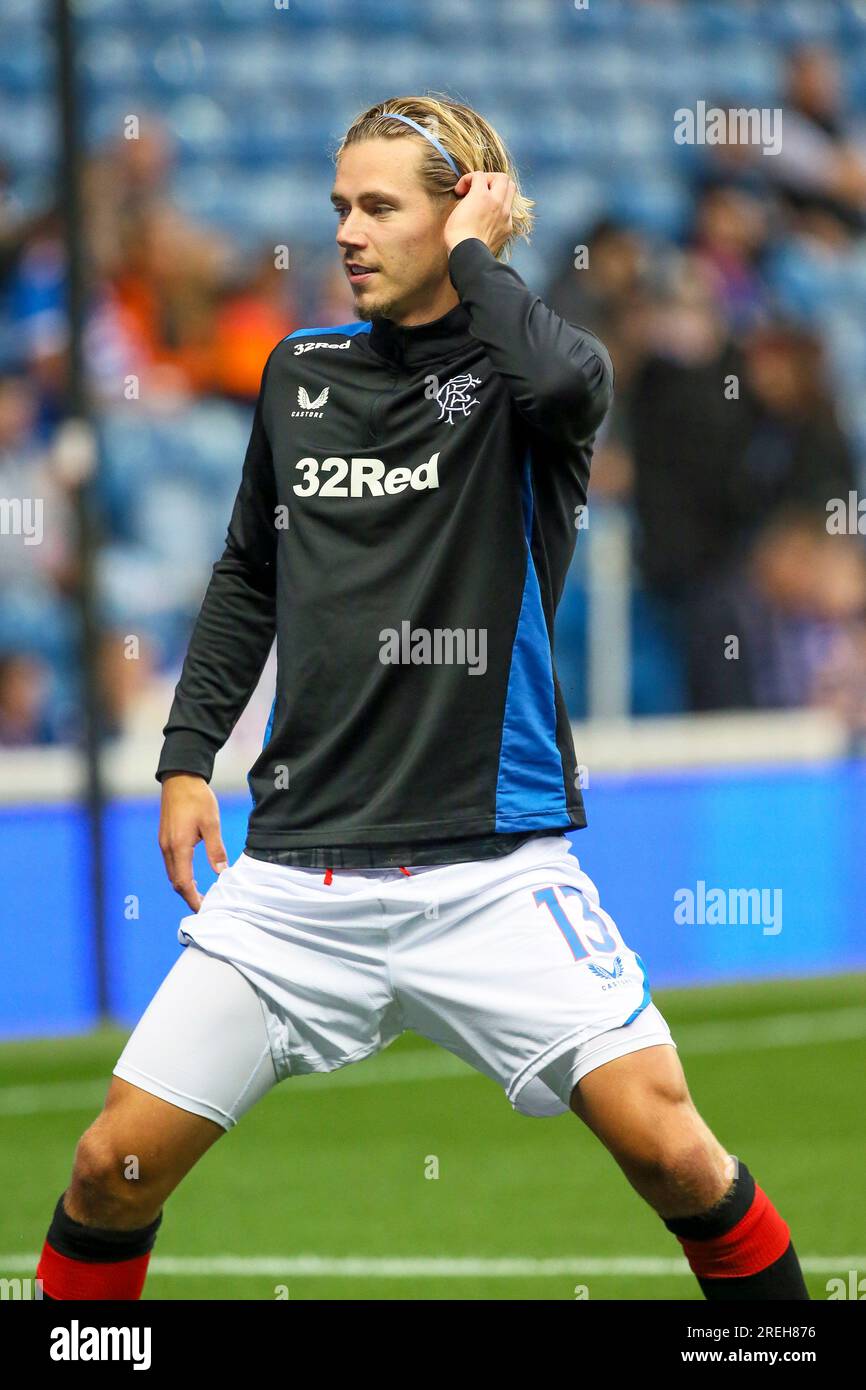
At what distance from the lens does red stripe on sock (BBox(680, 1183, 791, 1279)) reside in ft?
9.36

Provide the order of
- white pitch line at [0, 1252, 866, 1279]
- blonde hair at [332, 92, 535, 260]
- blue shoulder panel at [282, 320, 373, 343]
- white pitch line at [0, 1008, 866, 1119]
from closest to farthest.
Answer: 1. blonde hair at [332, 92, 535, 260]
2. blue shoulder panel at [282, 320, 373, 343]
3. white pitch line at [0, 1252, 866, 1279]
4. white pitch line at [0, 1008, 866, 1119]

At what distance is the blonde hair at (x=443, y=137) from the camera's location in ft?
10.1

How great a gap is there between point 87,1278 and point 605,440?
20.6 feet

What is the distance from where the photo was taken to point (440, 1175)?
5.38m

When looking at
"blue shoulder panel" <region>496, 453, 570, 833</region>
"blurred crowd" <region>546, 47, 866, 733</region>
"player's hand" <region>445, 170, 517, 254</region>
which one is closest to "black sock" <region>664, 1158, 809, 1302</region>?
"blue shoulder panel" <region>496, 453, 570, 833</region>

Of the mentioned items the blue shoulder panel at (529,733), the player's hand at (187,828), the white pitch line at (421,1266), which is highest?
the blue shoulder panel at (529,733)

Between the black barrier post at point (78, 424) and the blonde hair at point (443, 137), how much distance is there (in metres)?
4.27

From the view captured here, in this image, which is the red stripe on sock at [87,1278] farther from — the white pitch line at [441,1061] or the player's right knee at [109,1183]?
the white pitch line at [441,1061]

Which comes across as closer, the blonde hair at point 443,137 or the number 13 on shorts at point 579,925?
the number 13 on shorts at point 579,925

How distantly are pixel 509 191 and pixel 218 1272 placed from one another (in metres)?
2.39

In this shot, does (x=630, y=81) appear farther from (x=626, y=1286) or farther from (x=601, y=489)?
(x=626, y=1286)

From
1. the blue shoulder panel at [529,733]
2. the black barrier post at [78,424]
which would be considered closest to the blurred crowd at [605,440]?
the black barrier post at [78,424]

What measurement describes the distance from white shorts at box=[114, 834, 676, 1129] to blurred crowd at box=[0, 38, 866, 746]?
4.94 metres

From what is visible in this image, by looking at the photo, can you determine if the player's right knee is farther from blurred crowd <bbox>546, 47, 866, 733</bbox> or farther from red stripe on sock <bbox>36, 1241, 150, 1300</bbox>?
blurred crowd <bbox>546, 47, 866, 733</bbox>
